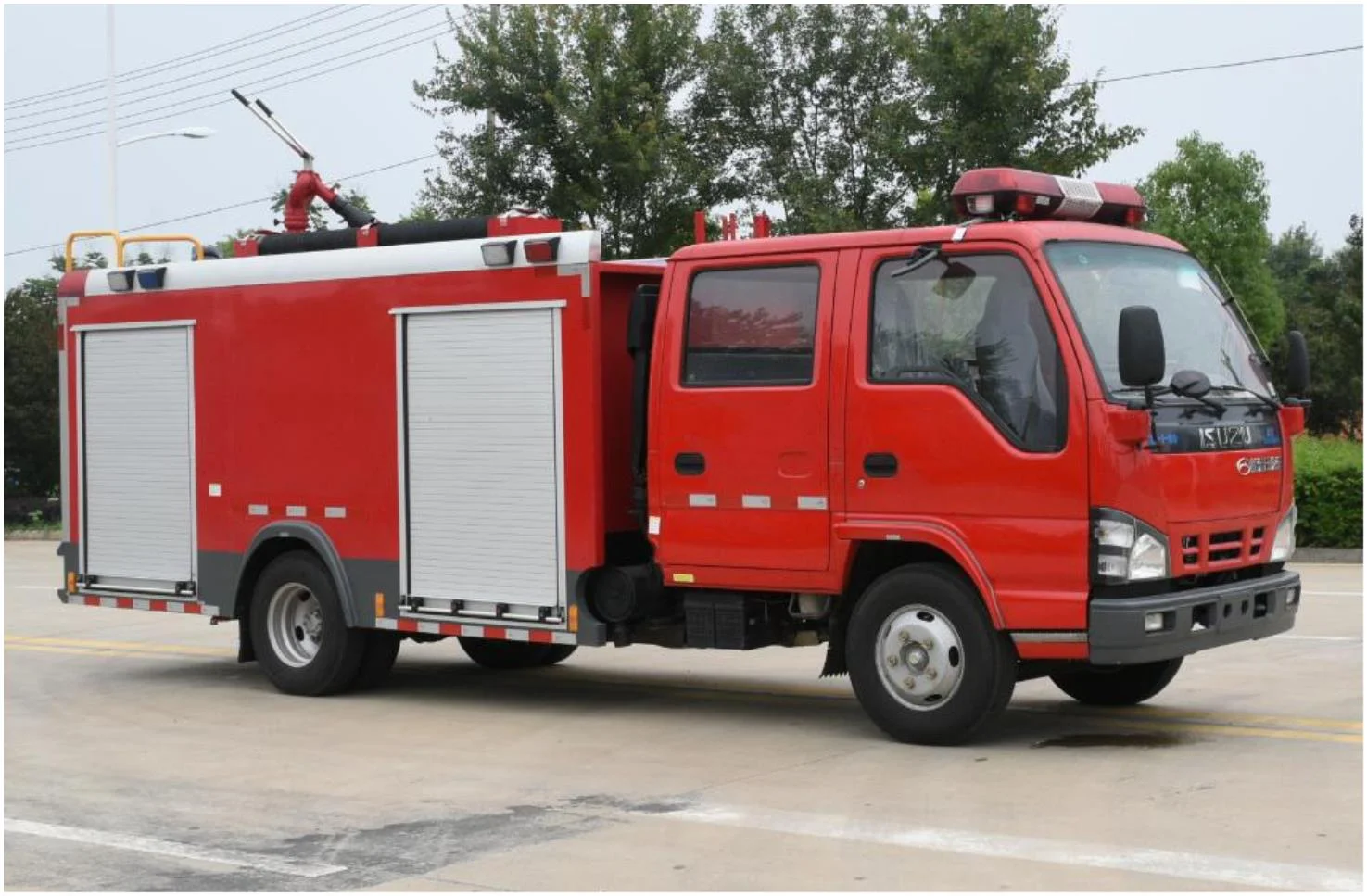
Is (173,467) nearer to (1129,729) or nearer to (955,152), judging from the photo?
(1129,729)

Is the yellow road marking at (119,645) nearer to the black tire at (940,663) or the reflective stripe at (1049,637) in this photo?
the black tire at (940,663)

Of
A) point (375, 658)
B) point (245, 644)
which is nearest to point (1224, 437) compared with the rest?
point (375, 658)

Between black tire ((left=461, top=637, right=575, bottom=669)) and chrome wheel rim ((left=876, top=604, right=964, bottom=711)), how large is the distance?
4.20 metres

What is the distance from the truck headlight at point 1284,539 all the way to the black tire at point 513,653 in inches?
206

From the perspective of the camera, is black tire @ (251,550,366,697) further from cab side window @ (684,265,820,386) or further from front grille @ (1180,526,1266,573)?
front grille @ (1180,526,1266,573)

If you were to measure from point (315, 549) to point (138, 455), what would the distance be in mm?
1882

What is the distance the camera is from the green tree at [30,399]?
37.7 metres

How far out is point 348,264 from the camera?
38.5ft

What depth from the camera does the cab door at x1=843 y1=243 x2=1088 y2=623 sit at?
8.91 m

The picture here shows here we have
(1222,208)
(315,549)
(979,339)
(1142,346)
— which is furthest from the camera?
(1222,208)

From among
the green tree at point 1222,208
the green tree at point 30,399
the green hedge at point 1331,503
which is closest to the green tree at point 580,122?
the green hedge at point 1331,503

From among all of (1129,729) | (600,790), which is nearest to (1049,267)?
(1129,729)

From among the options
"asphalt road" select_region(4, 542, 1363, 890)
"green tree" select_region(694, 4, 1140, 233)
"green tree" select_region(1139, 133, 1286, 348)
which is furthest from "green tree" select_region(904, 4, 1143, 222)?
"green tree" select_region(1139, 133, 1286, 348)

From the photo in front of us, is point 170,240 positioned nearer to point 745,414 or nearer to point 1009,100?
point 745,414
